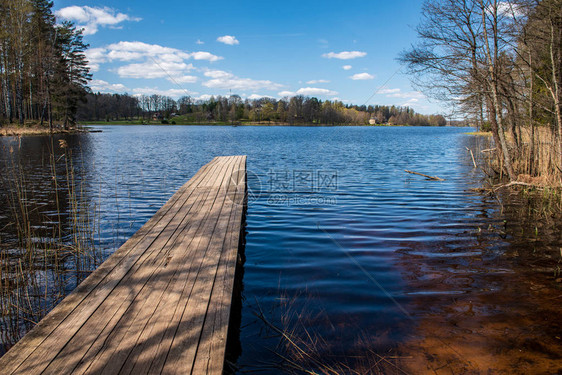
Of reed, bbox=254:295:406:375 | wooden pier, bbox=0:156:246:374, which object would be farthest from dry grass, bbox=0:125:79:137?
reed, bbox=254:295:406:375

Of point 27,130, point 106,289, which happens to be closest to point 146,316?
point 106,289

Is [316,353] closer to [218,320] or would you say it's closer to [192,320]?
[218,320]

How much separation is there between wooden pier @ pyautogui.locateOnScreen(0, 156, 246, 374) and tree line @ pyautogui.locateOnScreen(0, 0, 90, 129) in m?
30.6

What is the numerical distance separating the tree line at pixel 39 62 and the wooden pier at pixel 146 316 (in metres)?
30.6

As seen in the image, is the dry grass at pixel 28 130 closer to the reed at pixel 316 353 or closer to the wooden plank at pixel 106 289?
the wooden plank at pixel 106 289

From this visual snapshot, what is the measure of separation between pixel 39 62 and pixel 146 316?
36657 millimetres

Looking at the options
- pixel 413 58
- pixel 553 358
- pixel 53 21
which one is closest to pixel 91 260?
pixel 553 358

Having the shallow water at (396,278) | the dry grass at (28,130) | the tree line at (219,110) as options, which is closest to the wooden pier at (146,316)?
the shallow water at (396,278)

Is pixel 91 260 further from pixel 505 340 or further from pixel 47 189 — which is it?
pixel 47 189

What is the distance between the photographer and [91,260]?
4.99 metres

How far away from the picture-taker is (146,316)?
2.61m

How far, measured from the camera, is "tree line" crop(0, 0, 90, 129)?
3067 centimetres

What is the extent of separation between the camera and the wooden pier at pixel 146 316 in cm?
209

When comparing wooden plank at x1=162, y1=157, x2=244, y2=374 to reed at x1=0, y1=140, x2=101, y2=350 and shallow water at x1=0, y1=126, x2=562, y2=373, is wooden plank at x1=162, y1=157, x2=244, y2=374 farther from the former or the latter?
reed at x1=0, y1=140, x2=101, y2=350
